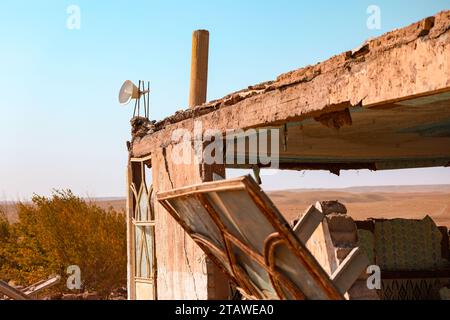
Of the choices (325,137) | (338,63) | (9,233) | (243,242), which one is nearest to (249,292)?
(243,242)

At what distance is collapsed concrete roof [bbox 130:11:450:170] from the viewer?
4.45 meters

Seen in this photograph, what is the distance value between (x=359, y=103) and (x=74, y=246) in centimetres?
1504

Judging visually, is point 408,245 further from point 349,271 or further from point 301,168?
point 349,271

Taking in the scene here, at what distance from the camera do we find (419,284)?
10.6 meters

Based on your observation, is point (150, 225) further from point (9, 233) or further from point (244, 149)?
point (9, 233)

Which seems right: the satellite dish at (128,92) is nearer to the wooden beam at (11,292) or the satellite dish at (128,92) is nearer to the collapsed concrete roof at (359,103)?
the collapsed concrete roof at (359,103)

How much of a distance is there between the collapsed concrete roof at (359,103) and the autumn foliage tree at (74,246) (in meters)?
9.41

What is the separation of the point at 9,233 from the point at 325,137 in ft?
53.0

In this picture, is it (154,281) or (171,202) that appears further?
(154,281)

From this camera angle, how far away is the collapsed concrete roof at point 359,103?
175 inches

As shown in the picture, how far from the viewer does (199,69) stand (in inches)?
483
